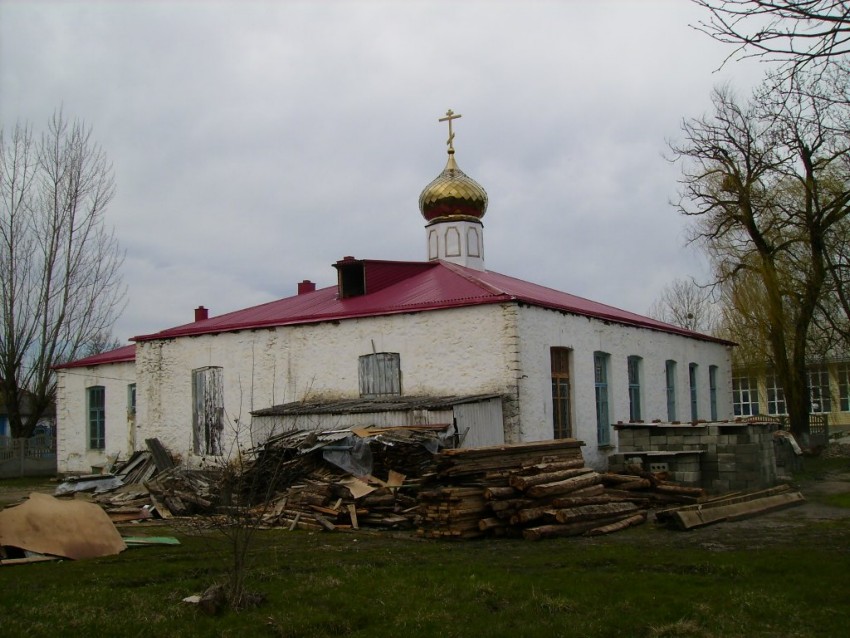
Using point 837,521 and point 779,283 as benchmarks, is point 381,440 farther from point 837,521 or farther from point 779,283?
point 779,283

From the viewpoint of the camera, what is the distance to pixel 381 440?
14719 millimetres

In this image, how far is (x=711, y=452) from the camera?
17.0 meters

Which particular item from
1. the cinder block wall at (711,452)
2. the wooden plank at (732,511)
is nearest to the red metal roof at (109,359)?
the cinder block wall at (711,452)

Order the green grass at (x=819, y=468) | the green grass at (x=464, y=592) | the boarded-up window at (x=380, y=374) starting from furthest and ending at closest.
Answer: the green grass at (x=819, y=468) → the boarded-up window at (x=380, y=374) → the green grass at (x=464, y=592)

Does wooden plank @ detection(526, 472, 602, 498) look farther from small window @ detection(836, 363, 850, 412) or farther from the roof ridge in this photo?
small window @ detection(836, 363, 850, 412)

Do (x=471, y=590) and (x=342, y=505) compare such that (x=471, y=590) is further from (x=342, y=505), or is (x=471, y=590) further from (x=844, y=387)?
(x=844, y=387)

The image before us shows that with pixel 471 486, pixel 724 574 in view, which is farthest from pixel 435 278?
pixel 724 574

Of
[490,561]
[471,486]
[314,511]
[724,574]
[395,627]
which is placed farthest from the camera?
[314,511]

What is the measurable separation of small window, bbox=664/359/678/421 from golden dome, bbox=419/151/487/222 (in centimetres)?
669

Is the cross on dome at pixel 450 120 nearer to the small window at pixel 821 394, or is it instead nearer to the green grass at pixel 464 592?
the green grass at pixel 464 592

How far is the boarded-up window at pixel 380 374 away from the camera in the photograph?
18672mm

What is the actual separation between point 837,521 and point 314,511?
25.3ft

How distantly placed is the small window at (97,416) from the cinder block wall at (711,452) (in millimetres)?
15644

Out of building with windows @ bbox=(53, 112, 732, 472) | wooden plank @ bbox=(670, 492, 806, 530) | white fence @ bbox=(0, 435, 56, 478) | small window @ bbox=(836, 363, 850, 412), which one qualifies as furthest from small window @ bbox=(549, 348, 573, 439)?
small window @ bbox=(836, 363, 850, 412)
